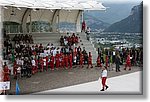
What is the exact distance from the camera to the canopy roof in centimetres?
1695

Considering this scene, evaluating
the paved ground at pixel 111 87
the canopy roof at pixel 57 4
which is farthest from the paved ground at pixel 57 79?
the canopy roof at pixel 57 4

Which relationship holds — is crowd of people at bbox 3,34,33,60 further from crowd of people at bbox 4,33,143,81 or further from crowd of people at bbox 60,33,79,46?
crowd of people at bbox 60,33,79,46

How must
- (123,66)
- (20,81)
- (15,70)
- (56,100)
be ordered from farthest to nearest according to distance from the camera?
(123,66)
(15,70)
(20,81)
(56,100)

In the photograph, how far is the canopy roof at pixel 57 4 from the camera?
55.6ft


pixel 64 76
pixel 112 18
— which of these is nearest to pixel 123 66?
pixel 112 18

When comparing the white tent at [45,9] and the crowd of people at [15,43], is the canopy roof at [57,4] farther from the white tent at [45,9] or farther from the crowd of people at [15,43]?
the crowd of people at [15,43]

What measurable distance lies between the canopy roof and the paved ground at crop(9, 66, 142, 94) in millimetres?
3576

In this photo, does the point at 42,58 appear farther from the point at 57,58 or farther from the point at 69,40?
the point at 69,40

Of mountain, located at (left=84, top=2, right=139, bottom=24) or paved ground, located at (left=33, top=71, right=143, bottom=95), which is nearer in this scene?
paved ground, located at (left=33, top=71, right=143, bottom=95)

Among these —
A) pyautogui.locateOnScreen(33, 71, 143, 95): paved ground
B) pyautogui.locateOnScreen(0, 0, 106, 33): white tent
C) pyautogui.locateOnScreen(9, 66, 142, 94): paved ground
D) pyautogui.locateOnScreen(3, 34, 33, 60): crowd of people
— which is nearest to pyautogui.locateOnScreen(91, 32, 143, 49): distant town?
pyautogui.locateOnScreen(9, 66, 142, 94): paved ground

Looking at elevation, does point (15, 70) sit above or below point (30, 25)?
below

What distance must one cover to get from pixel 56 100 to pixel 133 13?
753 cm

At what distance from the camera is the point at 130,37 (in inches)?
672

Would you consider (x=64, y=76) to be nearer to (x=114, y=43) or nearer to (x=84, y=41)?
(x=114, y=43)
